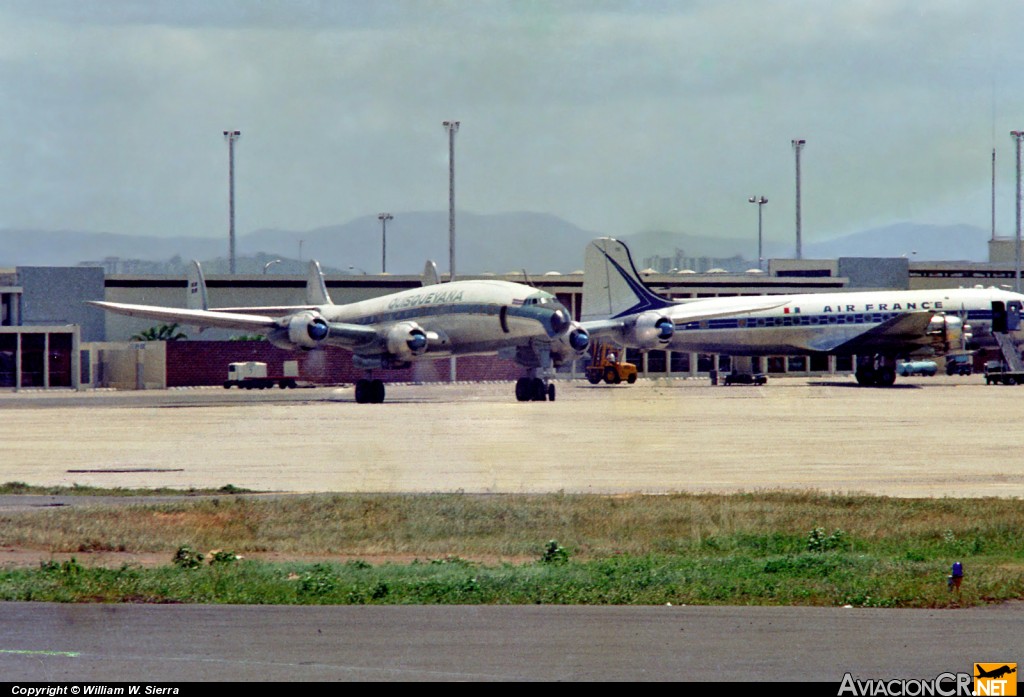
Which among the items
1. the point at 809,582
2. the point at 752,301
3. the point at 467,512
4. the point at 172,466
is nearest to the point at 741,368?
the point at 752,301

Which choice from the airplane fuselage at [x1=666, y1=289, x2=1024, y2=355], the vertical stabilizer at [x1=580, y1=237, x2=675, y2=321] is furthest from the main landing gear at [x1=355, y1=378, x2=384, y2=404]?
the vertical stabilizer at [x1=580, y1=237, x2=675, y2=321]

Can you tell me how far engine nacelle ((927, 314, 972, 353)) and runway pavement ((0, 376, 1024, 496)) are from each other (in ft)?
41.0

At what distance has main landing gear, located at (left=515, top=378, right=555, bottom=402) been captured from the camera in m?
62.2

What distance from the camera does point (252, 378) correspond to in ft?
315

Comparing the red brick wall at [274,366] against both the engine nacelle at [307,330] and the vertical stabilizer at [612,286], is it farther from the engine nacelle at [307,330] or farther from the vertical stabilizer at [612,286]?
the engine nacelle at [307,330]

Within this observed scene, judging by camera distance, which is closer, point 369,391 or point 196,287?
point 369,391

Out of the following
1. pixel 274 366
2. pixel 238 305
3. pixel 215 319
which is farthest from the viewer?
pixel 238 305

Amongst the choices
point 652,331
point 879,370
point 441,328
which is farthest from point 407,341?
point 879,370

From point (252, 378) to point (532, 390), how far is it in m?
39.2

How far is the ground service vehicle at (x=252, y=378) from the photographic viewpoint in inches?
3720

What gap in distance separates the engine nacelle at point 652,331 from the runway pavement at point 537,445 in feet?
60.8

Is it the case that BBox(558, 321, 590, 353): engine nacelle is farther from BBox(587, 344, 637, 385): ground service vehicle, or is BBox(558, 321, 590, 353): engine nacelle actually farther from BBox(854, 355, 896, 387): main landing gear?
BBox(587, 344, 637, 385): ground service vehicle

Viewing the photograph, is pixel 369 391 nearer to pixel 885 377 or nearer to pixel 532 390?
pixel 532 390

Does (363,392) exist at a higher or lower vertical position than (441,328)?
lower
